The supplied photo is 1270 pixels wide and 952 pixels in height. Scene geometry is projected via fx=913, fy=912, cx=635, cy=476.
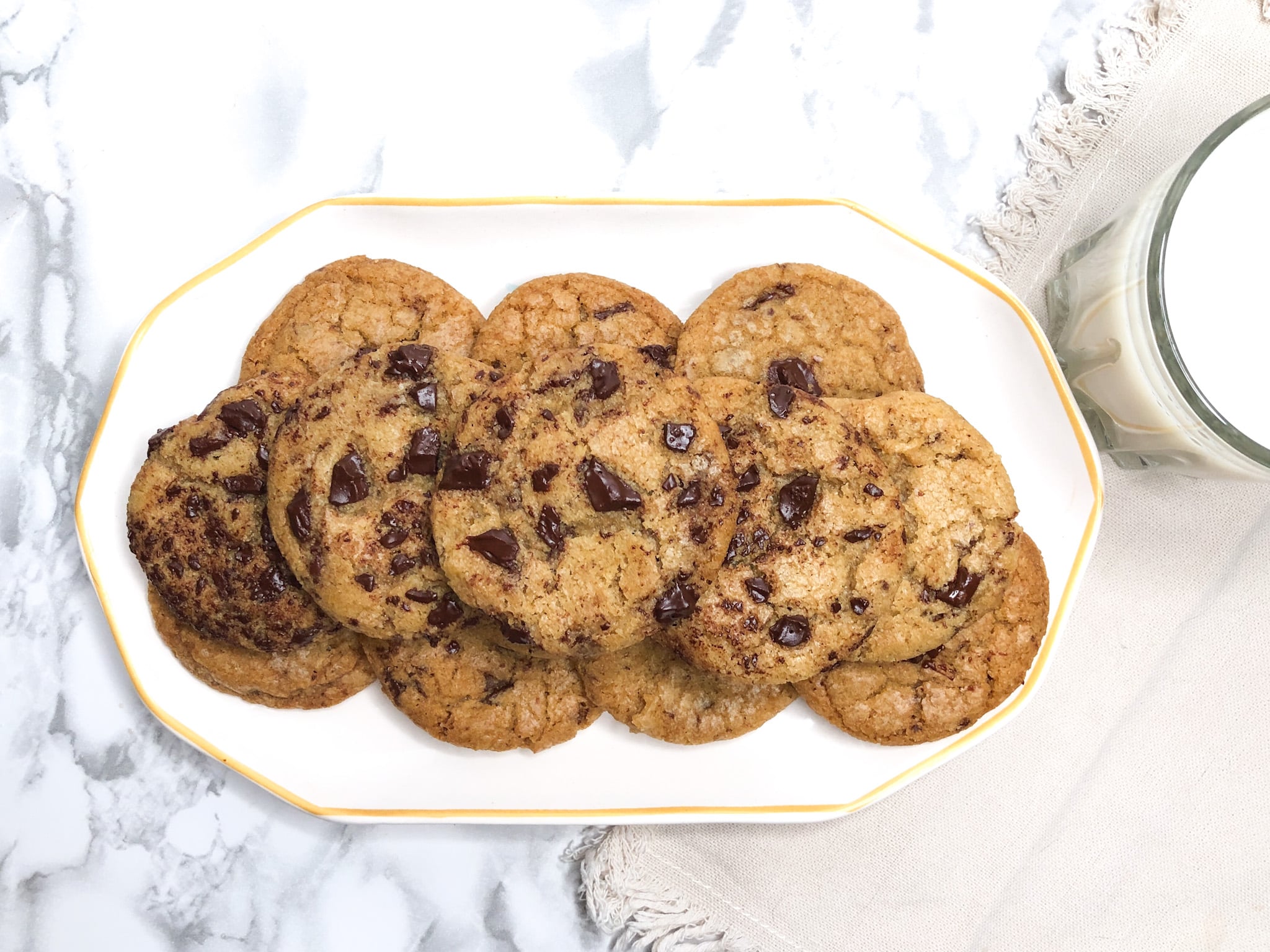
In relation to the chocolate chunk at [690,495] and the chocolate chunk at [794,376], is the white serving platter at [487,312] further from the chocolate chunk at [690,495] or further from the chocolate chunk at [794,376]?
the chocolate chunk at [690,495]

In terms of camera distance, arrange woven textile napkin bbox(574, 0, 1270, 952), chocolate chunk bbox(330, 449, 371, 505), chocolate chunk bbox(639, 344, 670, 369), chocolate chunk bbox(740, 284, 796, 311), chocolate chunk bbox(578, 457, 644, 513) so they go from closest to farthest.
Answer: chocolate chunk bbox(578, 457, 644, 513) < chocolate chunk bbox(330, 449, 371, 505) < chocolate chunk bbox(639, 344, 670, 369) < chocolate chunk bbox(740, 284, 796, 311) < woven textile napkin bbox(574, 0, 1270, 952)

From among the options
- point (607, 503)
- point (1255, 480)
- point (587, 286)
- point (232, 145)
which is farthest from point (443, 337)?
point (1255, 480)

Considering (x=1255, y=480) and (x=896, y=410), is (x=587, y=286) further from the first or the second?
(x=1255, y=480)

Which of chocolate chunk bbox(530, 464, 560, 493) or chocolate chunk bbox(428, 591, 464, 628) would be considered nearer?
chocolate chunk bbox(530, 464, 560, 493)

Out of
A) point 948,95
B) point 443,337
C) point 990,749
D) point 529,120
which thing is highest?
point 948,95

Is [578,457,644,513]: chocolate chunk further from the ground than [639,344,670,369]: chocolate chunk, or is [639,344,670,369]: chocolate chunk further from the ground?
[639,344,670,369]: chocolate chunk

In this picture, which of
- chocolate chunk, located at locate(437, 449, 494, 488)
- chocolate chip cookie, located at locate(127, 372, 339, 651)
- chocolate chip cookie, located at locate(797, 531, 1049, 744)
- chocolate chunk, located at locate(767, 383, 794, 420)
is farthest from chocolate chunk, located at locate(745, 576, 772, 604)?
chocolate chip cookie, located at locate(127, 372, 339, 651)

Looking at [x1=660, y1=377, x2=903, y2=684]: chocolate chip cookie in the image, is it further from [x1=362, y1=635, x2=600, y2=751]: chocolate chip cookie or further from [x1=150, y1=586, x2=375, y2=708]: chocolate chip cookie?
[x1=150, y1=586, x2=375, y2=708]: chocolate chip cookie
